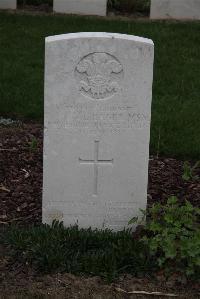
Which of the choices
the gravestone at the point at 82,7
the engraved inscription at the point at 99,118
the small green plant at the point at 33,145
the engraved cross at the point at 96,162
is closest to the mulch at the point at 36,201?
the small green plant at the point at 33,145

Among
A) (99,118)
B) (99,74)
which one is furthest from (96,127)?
(99,74)

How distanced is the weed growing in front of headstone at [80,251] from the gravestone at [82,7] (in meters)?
7.91

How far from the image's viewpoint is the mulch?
4.44 meters

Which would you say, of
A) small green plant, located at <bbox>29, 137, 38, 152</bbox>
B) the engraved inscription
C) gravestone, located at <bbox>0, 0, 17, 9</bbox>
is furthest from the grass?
gravestone, located at <bbox>0, 0, 17, 9</bbox>

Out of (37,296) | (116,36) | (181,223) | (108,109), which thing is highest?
(116,36)

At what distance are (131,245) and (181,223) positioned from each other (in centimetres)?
34

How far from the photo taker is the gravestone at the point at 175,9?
40.4 ft

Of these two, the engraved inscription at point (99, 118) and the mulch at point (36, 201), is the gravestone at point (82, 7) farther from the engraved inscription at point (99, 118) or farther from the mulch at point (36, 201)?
the engraved inscription at point (99, 118)

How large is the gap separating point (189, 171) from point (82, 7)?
7197 mm

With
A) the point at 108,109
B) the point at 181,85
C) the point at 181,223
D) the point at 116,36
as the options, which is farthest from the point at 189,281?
the point at 181,85

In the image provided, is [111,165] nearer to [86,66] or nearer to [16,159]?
[86,66]

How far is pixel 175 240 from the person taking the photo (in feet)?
15.3

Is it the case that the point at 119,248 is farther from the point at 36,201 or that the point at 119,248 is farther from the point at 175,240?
the point at 36,201

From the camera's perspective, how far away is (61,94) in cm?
473
